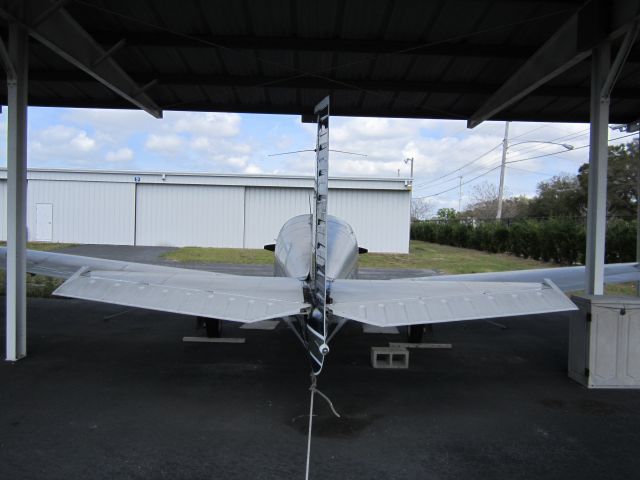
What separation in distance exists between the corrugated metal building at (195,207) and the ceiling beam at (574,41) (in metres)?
17.7

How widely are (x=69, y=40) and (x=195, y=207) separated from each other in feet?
67.0

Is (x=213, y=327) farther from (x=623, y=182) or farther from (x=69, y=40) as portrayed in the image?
(x=623, y=182)

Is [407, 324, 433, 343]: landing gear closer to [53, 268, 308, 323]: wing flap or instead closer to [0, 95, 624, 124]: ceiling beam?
[53, 268, 308, 323]: wing flap

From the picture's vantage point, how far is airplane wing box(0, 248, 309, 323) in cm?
382

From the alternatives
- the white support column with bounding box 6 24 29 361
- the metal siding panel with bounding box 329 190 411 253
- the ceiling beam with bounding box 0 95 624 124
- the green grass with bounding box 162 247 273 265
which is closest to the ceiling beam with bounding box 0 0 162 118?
the white support column with bounding box 6 24 29 361

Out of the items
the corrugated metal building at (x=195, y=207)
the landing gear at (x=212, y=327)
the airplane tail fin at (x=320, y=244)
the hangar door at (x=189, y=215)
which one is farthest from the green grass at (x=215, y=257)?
the airplane tail fin at (x=320, y=244)

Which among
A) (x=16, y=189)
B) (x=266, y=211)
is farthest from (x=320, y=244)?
(x=266, y=211)

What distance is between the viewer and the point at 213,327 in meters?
7.30

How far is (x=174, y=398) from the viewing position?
194 inches

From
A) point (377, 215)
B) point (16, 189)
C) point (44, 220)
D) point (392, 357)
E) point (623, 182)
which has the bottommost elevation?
point (392, 357)

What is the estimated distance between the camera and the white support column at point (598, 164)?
229 inches

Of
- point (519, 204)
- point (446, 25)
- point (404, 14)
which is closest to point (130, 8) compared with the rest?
point (404, 14)

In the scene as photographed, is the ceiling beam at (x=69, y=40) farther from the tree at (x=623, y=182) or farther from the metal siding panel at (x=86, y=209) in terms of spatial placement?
the tree at (x=623, y=182)

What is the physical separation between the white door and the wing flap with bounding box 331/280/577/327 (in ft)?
89.5
